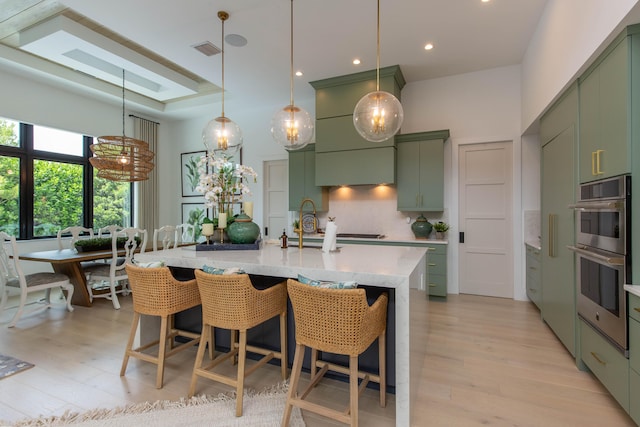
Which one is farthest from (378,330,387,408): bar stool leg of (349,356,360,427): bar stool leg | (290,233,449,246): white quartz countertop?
(290,233,449,246): white quartz countertop

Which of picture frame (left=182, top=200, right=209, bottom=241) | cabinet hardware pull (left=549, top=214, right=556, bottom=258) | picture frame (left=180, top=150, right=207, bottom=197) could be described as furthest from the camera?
picture frame (left=180, top=150, right=207, bottom=197)

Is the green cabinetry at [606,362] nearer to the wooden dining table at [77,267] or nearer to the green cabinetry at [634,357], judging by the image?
the green cabinetry at [634,357]

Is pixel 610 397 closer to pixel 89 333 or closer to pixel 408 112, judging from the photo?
pixel 408 112

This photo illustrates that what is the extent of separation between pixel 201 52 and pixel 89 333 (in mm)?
3484

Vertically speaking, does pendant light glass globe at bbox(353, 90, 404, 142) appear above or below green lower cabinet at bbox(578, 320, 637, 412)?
above

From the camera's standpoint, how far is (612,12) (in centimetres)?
185

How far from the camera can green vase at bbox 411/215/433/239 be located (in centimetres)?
455

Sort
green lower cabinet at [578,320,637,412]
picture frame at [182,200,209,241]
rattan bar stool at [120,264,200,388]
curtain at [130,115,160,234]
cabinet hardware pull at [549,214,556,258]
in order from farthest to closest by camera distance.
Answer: picture frame at [182,200,209,241] → curtain at [130,115,160,234] → cabinet hardware pull at [549,214,556,258] → rattan bar stool at [120,264,200,388] → green lower cabinet at [578,320,637,412]

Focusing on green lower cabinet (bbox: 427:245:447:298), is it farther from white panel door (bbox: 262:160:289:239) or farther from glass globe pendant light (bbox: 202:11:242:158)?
glass globe pendant light (bbox: 202:11:242:158)

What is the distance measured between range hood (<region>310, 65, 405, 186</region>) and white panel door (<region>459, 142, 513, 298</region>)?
3.94ft

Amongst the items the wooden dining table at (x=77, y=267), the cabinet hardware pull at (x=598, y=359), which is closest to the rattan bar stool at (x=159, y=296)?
the wooden dining table at (x=77, y=267)

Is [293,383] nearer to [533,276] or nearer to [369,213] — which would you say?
[533,276]

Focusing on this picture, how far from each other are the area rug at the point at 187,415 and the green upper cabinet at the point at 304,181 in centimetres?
343

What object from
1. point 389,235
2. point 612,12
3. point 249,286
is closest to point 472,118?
point 389,235
